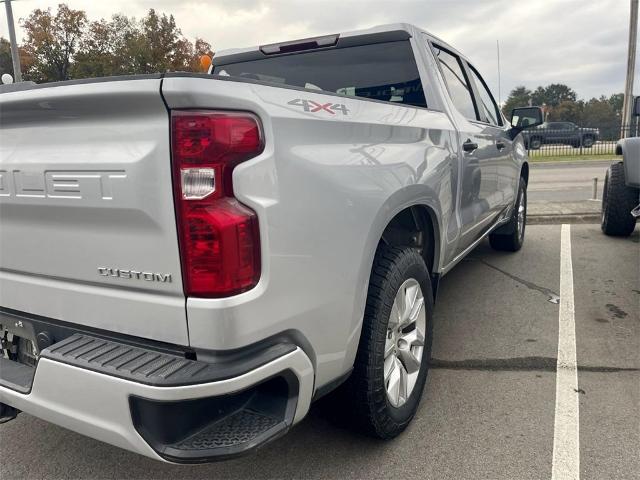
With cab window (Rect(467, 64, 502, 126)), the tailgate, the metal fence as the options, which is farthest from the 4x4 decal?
the metal fence

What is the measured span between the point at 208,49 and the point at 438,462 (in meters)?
33.5

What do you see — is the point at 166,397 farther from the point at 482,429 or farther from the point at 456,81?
the point at 456,81

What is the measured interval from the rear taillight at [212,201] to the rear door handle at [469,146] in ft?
6.84

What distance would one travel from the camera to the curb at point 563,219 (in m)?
7.36

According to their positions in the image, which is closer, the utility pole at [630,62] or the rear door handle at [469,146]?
the rear door handle at [469,146]

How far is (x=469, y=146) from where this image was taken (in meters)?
3.42

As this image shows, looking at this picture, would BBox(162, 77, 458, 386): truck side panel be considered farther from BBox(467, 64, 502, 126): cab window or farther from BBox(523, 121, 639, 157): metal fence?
BBox(523, 121, 639, 157): metal fence

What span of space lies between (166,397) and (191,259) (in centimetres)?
Answer: 39

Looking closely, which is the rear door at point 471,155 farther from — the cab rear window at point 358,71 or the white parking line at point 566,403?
the white parking line at point 566,403

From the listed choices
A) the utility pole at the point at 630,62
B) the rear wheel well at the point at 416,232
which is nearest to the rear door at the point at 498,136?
the rear wheel well at the point at 416,232

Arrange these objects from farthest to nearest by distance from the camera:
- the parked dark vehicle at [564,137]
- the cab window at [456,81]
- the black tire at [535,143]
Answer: the parked dark vehicle at [564,137] < the black tire at [535,143] < the cab window at [456,81]

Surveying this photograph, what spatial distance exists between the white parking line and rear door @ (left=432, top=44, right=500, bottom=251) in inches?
34.3

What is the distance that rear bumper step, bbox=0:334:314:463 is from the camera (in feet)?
5.03

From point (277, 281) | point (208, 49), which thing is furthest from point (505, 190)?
point (208, 49)
